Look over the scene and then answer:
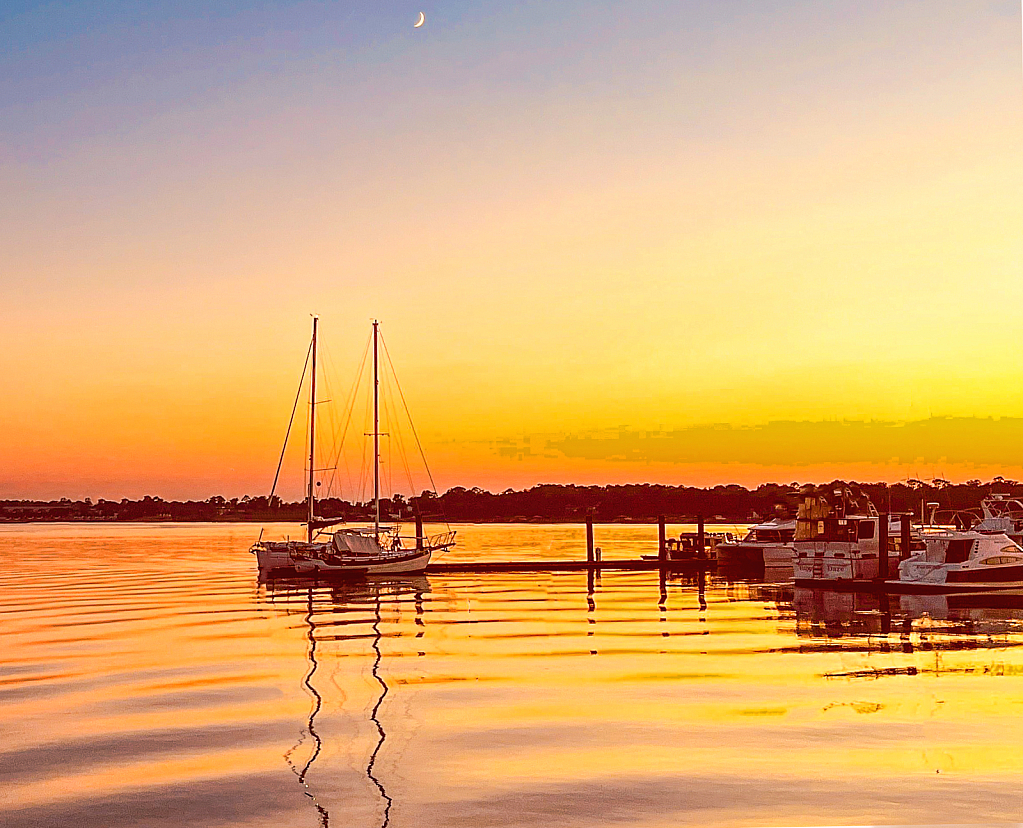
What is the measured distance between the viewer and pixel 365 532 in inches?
1929

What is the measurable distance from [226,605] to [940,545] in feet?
70.1

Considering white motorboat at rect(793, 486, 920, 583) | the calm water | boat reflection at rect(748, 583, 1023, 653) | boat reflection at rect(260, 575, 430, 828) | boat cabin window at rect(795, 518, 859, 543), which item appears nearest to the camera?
the calm water

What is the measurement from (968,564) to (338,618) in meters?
18.5

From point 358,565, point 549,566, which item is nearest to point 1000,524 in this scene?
point 549,566

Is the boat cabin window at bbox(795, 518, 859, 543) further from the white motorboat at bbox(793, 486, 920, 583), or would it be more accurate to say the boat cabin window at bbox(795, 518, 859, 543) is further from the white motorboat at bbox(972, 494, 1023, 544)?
the white motorboat at bbox(972, 494, 1023, 544)

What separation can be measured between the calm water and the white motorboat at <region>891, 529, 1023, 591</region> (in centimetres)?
451

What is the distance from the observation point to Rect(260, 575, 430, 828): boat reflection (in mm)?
11500

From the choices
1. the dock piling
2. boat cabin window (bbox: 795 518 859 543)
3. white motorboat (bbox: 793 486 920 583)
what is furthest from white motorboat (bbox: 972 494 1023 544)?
the dock piling

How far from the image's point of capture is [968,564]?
112ft

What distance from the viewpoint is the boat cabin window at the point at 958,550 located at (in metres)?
34.6

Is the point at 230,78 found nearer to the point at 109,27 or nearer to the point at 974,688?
the point at 109,27

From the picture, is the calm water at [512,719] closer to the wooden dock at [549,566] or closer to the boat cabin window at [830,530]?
the boat cabin window at [830,530]

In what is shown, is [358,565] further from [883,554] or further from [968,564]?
[968,564]

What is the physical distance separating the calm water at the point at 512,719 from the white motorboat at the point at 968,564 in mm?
4506
